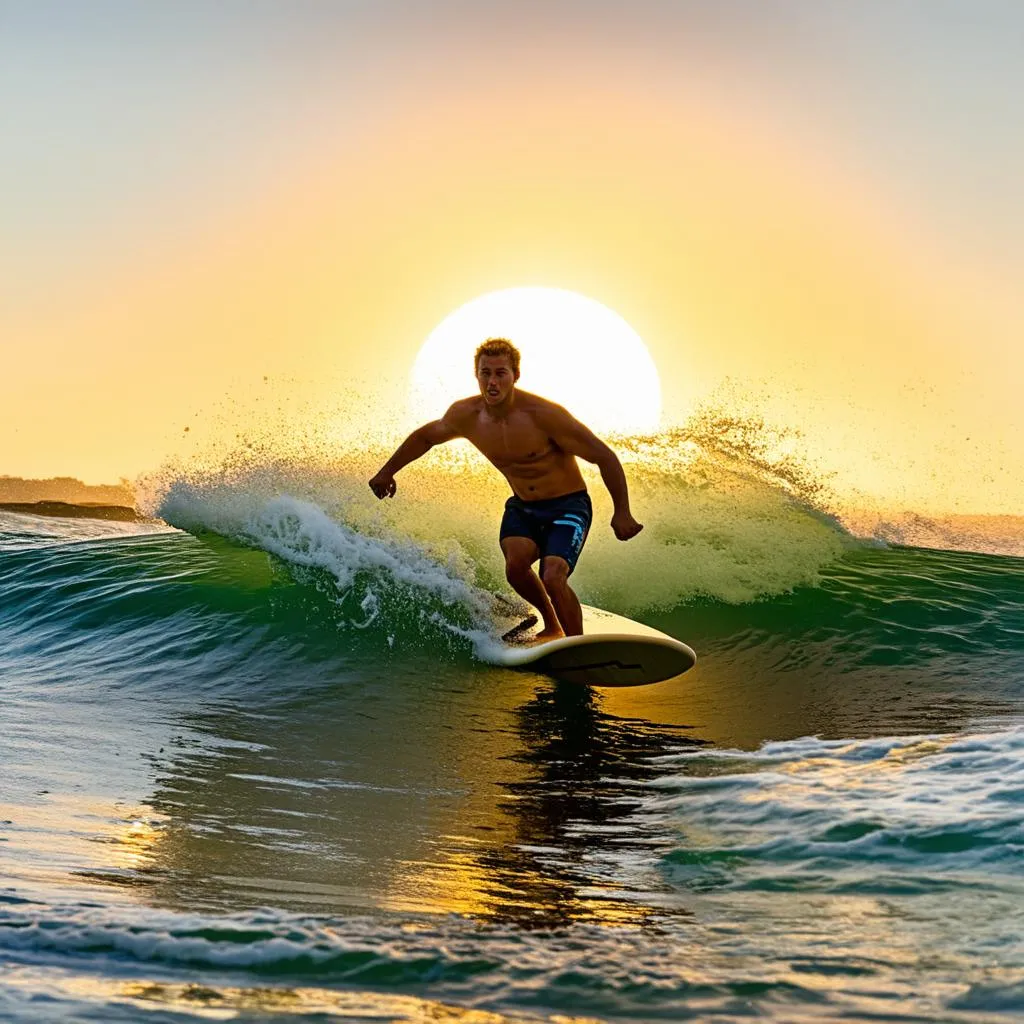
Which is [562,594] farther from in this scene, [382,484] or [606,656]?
[382,484]

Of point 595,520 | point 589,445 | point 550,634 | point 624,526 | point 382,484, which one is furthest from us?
point 595,520

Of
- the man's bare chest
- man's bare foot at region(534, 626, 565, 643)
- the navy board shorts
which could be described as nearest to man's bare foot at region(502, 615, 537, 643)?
man's bare foot at region(534, 626, 565, 643)

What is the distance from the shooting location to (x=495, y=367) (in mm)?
6566

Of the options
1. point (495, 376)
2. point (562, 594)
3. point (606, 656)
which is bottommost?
point (606, 656)

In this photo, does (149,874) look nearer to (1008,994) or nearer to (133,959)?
(133,959)

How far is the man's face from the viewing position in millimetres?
6570

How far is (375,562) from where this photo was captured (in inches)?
354

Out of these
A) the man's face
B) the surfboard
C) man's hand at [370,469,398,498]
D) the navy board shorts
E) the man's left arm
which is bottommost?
the surfboard

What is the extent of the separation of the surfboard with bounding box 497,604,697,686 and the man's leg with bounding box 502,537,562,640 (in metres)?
0.17

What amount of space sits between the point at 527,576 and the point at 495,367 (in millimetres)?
1268

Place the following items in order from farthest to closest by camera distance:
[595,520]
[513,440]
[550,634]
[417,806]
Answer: [595,520] < [550,634] < [513,440] < [417,806]

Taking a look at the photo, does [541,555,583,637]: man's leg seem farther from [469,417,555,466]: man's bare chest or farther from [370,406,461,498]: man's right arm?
[370,406,461,498]: man's right arm

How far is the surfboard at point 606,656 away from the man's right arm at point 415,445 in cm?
126

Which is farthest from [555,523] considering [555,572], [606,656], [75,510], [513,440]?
[75,510]
